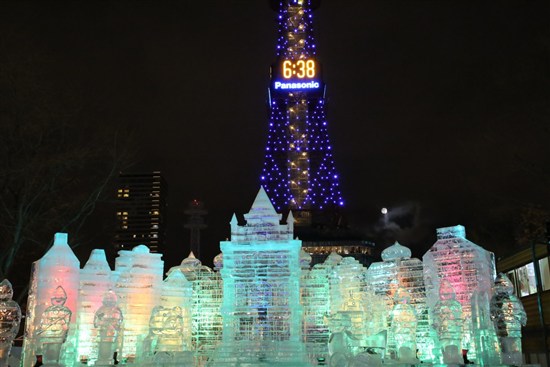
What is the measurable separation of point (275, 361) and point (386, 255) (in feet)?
19.3

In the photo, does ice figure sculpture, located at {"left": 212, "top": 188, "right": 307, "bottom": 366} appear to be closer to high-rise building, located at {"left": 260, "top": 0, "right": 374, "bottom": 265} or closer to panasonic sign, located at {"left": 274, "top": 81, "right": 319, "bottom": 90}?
high-rise building, located at {"left": 260, "top": 0, "right": 374, "bottom": 265}

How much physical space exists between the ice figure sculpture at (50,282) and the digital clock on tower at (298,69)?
55101 mm

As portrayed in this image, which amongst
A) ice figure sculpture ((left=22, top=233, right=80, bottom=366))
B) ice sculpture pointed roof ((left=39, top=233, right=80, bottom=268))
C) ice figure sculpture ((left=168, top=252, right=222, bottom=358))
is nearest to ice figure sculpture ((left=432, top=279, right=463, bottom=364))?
ice figure sculpture ((left=168, top=252, right=222, bottom=358))

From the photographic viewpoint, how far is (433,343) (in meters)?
17.6

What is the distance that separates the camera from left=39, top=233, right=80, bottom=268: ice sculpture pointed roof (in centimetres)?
1727

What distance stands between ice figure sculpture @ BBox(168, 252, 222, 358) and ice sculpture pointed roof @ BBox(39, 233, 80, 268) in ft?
12.2

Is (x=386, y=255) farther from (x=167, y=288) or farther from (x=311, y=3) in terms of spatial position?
(x=311, y=3)

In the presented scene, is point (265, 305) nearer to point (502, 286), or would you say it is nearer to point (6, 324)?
point (502, 286)

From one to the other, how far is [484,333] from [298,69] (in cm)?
5826

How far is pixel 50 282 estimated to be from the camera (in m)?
17.1

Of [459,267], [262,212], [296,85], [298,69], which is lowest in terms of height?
[459,267]

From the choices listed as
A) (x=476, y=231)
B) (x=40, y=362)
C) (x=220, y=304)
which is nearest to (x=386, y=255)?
(x=220, y=304)

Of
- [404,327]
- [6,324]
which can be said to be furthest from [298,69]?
[6,324]

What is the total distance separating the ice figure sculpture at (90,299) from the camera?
1780 centimetres
